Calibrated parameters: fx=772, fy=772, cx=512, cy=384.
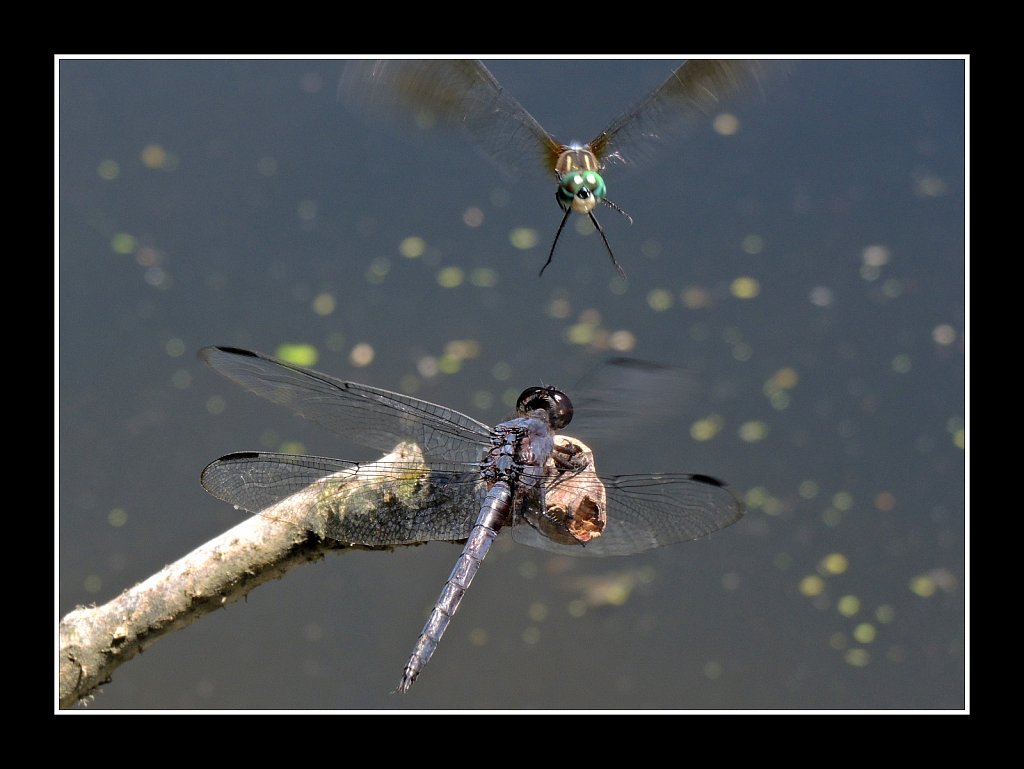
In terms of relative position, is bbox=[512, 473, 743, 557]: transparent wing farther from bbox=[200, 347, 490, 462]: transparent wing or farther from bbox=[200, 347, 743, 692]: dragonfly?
bbox=[200, 347, 490, 462]: transparent wing

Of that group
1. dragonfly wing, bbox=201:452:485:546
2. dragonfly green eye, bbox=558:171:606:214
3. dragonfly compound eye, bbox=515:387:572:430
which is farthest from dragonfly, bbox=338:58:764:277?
dragonfly wing, bbox=201:452:485:546

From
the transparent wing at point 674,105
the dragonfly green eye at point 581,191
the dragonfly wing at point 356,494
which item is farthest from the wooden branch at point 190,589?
the transparent wing at point 674,105

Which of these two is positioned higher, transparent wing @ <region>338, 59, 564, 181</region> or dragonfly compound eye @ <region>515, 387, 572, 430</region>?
transparent wing @ <region>338, 59, 564, 181</region>

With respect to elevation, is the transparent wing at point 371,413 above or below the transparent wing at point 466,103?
below

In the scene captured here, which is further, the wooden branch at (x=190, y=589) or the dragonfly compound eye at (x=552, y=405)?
the dragonfly compound eye at (x=552, y=405)

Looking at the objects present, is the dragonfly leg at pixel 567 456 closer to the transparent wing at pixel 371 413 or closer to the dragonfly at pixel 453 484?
the dragonfly at pixel 453 484

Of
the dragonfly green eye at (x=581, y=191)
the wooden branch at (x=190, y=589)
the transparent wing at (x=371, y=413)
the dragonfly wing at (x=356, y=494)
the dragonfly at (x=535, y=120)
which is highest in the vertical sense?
the dragonfly at (x=535, y=120)

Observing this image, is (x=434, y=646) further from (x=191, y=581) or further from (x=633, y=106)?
(x=633, y=106)
